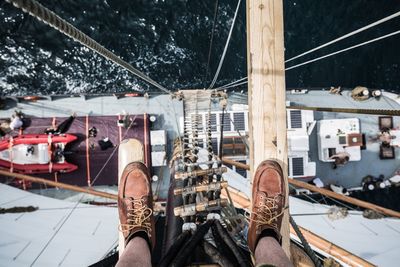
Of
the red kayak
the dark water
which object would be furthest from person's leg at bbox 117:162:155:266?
the dark water

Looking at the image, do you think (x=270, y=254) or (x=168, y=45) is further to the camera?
(x=168, y=45)

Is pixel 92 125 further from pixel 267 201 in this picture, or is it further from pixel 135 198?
pixel 267 201

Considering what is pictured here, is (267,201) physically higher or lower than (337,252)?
higher

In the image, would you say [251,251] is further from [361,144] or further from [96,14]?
[96,14]

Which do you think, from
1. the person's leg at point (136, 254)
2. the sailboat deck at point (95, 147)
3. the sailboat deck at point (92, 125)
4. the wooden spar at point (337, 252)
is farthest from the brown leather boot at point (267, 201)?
the sailboat deck at point (95, 147)

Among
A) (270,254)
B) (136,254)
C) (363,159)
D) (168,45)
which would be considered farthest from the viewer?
(168,45)

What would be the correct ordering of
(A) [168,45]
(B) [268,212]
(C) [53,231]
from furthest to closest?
(A) [168,45] < (C) [53,231] < (B) [268,212]

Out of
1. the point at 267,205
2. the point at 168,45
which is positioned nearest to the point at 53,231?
the point at 267,205
